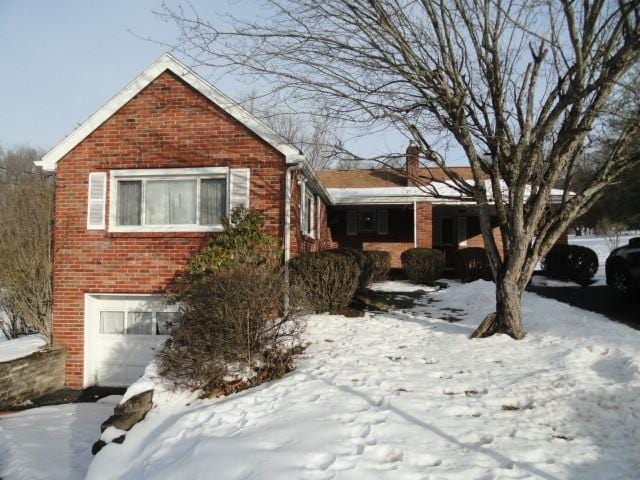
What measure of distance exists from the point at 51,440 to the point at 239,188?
519 cm

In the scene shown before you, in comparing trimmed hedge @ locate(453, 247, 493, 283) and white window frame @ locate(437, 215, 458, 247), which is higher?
white window frame @ locate(437, 215, 458, 247)

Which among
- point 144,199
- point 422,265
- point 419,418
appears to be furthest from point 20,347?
point 422,265

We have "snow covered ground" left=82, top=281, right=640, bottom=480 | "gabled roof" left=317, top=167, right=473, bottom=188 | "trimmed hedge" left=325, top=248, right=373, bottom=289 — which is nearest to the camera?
"snow covered ground" left=82, top=281, right=640, bottom=480

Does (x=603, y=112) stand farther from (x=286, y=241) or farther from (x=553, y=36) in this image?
(x=286, y=241)

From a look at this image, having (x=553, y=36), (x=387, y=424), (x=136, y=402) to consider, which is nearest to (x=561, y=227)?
(x=553, y=36)

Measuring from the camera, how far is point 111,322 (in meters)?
9.77

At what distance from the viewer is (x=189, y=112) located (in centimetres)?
941

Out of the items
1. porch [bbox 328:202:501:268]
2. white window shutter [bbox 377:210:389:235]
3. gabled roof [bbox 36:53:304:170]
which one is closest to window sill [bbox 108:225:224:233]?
gabled roof [bbox 36:53:304:170]

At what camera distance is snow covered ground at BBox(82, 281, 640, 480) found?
3.55 metres

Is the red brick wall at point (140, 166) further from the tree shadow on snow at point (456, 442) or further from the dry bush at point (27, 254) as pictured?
the tree shadow on snow at point (456, 442)

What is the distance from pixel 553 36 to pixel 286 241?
18.0 feet

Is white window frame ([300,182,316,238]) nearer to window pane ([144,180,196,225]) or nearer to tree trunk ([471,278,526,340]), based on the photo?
window pane ([144,180,196,225])

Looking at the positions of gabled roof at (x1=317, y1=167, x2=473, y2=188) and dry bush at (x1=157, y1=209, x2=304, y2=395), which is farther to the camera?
gabled roof at (x1=317, y1=167, x2=473, y2=188)

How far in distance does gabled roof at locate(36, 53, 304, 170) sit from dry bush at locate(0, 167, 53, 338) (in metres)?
2.52
